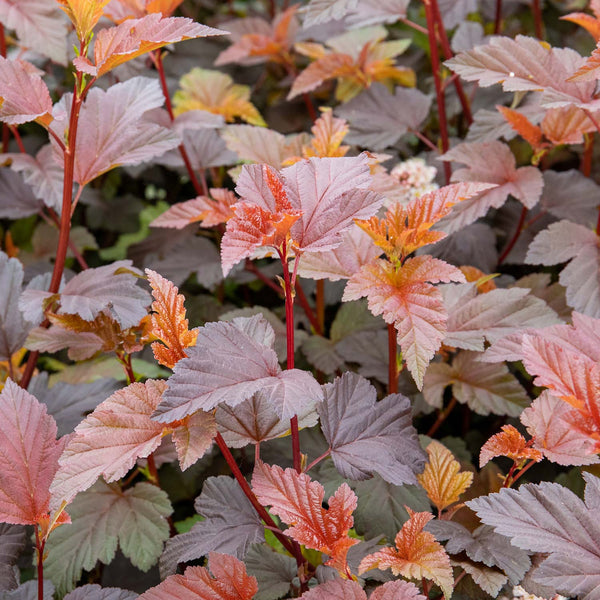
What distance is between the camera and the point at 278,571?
82 cm

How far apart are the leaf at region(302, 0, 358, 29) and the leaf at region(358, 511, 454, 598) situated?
0.82 meters

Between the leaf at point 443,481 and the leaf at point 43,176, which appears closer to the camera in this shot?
the leaf at point 443,481

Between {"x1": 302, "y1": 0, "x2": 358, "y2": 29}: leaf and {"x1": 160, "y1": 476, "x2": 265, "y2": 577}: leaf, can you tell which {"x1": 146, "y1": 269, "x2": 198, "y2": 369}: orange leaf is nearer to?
{"x1": 160, "y1": 476, "x2": 265, "y2": 577}: leaf

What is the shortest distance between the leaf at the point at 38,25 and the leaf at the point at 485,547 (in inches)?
40.2

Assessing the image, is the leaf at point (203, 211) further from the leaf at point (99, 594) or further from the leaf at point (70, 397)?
the leaf at point (99, 594)

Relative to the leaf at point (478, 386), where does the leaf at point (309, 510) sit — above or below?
above

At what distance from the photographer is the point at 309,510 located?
2.30ft

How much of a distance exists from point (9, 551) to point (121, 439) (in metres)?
0.26

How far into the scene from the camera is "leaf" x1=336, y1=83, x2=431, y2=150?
1334 millimetres

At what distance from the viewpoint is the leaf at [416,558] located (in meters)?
0.69

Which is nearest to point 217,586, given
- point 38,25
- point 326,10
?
point 326,10

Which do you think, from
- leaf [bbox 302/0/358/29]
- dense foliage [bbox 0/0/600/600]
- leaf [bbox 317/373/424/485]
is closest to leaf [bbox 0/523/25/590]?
dense foliage [bbox 0/0/600/600]

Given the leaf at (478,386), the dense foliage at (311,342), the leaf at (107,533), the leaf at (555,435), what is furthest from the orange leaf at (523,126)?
the leaf at (107,533)

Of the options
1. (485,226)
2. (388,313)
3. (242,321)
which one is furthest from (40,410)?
(485,226)
